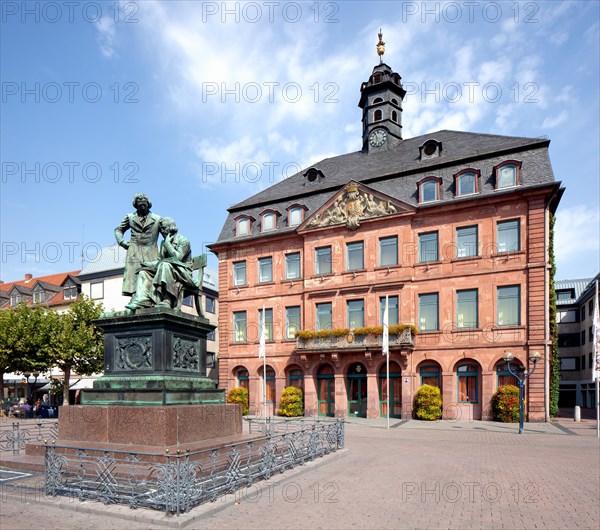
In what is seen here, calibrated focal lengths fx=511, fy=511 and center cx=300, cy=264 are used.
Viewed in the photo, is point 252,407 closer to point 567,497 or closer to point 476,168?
point 476,168

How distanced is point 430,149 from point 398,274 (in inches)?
351

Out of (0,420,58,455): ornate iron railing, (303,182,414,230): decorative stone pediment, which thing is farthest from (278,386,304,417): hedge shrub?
(0,420,58,455): ornate iron railing

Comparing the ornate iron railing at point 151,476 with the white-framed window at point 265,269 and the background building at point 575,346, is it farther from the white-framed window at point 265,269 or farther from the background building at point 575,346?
the background building at point 575,346

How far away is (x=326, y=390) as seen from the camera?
34219 mm

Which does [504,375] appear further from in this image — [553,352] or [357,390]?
[357,390]

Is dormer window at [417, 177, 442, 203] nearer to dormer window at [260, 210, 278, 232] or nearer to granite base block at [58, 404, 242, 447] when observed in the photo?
dormer window at [260, 210, 278, 232]

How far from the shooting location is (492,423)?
90.4ft

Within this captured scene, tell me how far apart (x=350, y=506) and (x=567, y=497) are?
4645 millimetres

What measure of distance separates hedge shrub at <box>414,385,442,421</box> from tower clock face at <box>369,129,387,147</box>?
19.4 meters

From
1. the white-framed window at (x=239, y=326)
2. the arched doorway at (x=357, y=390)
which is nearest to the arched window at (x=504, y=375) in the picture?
the arched doorway at (x=357, y=390)

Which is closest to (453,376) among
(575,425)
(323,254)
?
(575,425)

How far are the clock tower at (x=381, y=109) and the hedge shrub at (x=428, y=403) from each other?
19.0m

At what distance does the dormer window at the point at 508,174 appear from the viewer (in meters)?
29.4

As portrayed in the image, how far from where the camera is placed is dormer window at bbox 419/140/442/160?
33.9 metres
